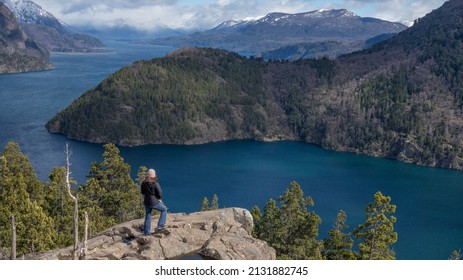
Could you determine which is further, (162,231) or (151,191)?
(162,231)

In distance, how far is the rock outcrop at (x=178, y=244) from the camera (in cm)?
3488

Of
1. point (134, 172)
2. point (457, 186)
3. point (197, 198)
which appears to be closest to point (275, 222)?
point (197, 198)

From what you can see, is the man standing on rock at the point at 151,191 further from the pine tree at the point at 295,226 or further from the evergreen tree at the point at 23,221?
the pine tree at the point at 295,226

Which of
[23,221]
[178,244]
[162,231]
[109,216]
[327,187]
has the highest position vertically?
[162,231]

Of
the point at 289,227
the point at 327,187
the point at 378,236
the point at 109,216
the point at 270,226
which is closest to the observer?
the point at 378,236

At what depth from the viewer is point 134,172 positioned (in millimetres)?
169125

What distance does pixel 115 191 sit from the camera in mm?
85062

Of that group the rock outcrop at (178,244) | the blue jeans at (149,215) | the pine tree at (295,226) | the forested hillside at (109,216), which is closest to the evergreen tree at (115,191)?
the forested hillside at (109,216)

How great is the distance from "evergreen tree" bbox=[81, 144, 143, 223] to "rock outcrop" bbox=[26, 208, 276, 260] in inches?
1749

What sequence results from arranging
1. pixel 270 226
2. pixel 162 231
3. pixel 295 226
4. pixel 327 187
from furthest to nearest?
pixel 327 187, pixel 295 226, pixel 270 226, pixel 162 231

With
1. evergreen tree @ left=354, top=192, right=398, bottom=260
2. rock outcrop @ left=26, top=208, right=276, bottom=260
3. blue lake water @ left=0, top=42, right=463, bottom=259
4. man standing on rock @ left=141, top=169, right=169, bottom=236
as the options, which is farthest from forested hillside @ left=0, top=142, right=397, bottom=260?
blue lake water @ left=0, top=42, right=463, bottom=259

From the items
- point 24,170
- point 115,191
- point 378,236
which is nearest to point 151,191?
point 378,236

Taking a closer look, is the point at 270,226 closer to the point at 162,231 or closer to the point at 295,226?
the point at 295,226

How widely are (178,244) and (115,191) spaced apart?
51.3m
